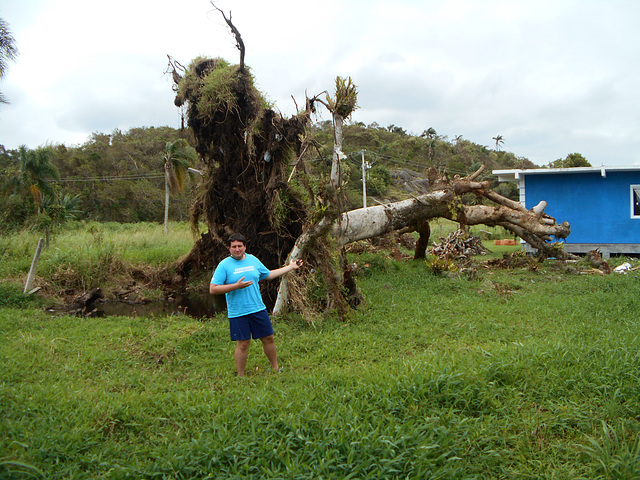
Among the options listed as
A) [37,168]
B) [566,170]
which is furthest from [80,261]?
[566,170]

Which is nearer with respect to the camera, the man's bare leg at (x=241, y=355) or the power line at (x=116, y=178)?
the man's bare leg at (x=241, y=355)

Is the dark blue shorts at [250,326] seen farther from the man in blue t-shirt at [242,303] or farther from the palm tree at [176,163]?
the palm tree at [176,163]

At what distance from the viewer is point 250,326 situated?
5398 millimetres

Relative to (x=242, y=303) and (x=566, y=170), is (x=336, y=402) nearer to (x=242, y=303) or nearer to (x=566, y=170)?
(x=242, y=303)

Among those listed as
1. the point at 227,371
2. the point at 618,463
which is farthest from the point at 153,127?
the point at 618,463

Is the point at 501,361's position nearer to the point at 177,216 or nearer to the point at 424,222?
the point at 424,222

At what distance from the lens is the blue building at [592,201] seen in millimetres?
16203

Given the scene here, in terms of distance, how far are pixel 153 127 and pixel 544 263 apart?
4410 centimetres

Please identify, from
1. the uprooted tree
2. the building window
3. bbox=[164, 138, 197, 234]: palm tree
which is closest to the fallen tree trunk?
the uprooted tree

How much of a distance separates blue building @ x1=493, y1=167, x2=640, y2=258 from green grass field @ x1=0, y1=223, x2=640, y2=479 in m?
10.6

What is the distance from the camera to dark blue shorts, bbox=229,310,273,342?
529 centimetres

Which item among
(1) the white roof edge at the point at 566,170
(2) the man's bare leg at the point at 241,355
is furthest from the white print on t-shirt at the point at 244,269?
(1) the white roof edge at the point at 566,170

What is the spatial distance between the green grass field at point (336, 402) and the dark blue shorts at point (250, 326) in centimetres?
48

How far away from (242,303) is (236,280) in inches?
10.8
